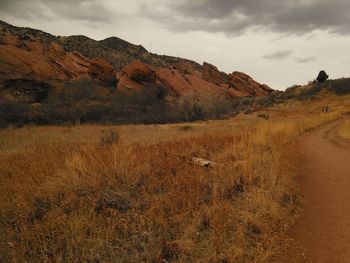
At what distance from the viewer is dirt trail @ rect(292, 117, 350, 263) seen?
133 inches

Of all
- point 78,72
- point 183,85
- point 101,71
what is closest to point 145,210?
point 101,71

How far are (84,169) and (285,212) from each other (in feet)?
11.8

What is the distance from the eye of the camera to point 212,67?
6619 centimetres

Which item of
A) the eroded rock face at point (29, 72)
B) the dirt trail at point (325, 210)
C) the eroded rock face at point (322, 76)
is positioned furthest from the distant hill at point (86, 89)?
the dirt trail at point (325, 210)

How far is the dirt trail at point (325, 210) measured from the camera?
3.37m

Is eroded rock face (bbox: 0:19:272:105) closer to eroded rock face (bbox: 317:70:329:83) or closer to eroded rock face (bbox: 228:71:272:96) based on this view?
eroded rock face (bbox: 228:71:272:96)

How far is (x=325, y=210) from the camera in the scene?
14.9 feet

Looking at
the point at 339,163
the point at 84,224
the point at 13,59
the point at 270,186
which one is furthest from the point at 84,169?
the point at 13,59


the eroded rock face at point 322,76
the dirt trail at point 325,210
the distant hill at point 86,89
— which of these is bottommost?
the dirt trail at point 325,210

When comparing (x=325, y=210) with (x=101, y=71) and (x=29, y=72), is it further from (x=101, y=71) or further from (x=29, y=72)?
(x=101, y=71)

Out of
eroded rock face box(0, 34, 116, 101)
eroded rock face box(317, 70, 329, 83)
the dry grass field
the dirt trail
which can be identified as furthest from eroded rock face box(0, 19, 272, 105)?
the dirt trail

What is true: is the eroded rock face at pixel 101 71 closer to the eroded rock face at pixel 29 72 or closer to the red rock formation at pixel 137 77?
the eroded rock face at pixel 29 72

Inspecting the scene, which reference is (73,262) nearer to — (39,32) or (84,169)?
(84,169)

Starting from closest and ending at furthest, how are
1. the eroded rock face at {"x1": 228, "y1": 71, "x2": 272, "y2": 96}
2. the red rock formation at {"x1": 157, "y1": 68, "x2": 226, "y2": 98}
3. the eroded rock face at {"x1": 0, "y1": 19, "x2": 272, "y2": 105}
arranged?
1. the eroded rock face at {"x1": 0, "y1": 19, "x2": 272, "y2": 105}
2. the red rock formation at {"x1": 157, "y1": 68, "x2": 226, "y2": 98}
3. the eroded rock face at {"x1": 228, "y1": 71, "x2": 272, "y2": 96}
